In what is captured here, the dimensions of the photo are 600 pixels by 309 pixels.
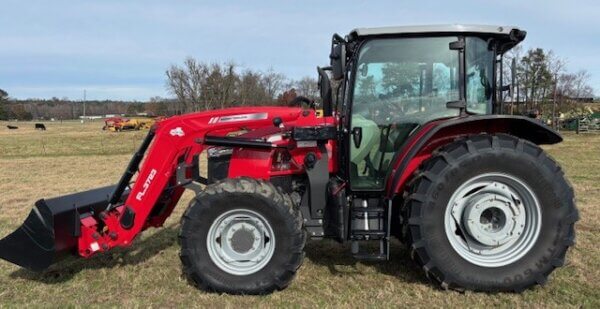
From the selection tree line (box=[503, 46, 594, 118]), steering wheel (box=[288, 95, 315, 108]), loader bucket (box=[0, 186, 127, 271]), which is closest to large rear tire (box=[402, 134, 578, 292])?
steering wheel (box=[288, 95, 315, 108])

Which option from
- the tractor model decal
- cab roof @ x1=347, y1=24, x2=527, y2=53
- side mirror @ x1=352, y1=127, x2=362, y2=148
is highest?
cab roof @ x1=347, y1=24, x2=527, y2=53

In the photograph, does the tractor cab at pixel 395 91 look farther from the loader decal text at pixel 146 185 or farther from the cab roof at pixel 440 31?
the loader decal text at pixel 146 185

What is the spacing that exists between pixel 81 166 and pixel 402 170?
1375 centimetres

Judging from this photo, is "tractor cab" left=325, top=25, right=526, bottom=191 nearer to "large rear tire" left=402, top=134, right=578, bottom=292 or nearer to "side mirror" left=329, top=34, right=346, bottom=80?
"side mirror" left=329, top=34, right=346, bottom=80

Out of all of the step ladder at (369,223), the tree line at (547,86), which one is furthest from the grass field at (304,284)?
the tree line at (547,86)

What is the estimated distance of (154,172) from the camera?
453 centimetres

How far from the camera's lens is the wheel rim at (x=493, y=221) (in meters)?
4.09

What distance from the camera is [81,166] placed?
1562cm

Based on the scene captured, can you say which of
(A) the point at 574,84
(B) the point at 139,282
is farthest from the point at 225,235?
(A) the point at 574,84

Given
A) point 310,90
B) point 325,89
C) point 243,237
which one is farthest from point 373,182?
point 310,90

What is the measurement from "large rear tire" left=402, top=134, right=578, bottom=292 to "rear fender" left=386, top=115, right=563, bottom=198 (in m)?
0.16

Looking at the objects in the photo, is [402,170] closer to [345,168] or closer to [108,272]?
[345,168]

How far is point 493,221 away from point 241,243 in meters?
2.12

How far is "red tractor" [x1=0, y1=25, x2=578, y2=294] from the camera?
404 centimetres
